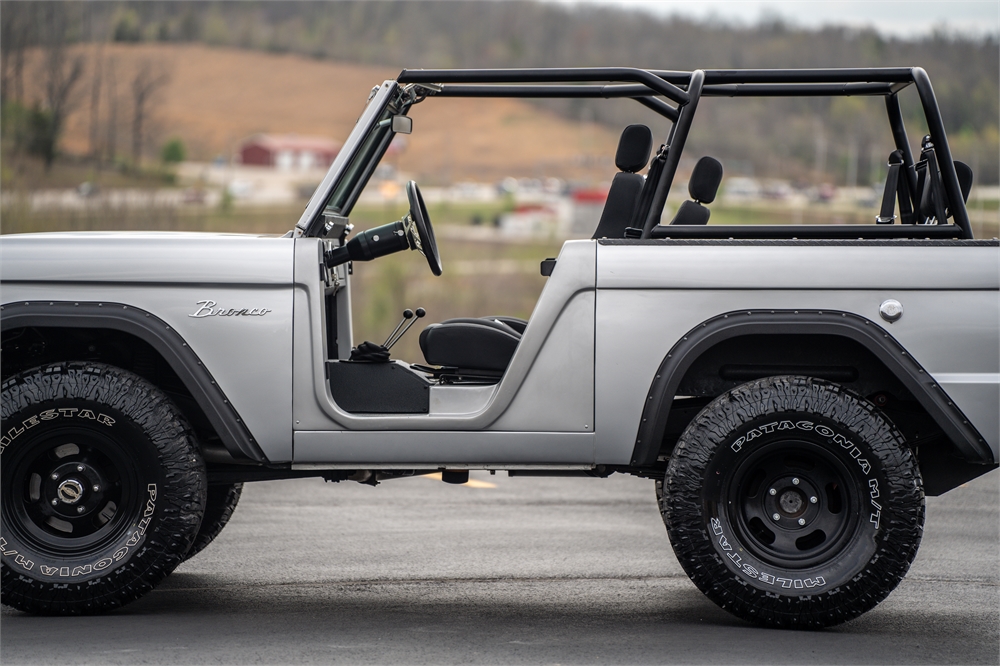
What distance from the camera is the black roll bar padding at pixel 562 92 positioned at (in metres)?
5.51

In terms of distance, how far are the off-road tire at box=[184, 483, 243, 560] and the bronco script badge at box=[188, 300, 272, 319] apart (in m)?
1.34

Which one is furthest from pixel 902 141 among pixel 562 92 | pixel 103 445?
pixel 103 445

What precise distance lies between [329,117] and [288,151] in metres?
4.46

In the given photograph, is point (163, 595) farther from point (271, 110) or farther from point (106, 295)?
point (271, 110)

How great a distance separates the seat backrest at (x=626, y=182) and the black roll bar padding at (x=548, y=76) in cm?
37

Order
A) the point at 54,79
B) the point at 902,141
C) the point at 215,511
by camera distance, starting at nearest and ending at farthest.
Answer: the point at 902,141 < the point at 215,511 < the point at 54,79

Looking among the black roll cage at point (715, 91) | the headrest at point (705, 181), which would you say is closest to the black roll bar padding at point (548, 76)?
the black roll cage at point (715, 91)

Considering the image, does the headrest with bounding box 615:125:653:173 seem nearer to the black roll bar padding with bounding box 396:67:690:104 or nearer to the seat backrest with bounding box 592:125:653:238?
the seat backrest with bounding box 592:125:653:238

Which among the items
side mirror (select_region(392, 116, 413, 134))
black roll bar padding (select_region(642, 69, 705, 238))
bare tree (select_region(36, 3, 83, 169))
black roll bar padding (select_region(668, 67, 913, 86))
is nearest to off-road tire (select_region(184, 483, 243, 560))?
side mirror (select_region(392, 116, 413, 134))

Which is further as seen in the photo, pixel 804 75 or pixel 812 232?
pixel 804 75

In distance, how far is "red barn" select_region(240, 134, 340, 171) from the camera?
7125 cm

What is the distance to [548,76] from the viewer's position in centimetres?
503

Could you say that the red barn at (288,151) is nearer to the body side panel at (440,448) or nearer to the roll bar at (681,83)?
the roll bar at (681,83)

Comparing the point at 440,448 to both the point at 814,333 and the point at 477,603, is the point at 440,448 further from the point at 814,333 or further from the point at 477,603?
the point at 814,333
